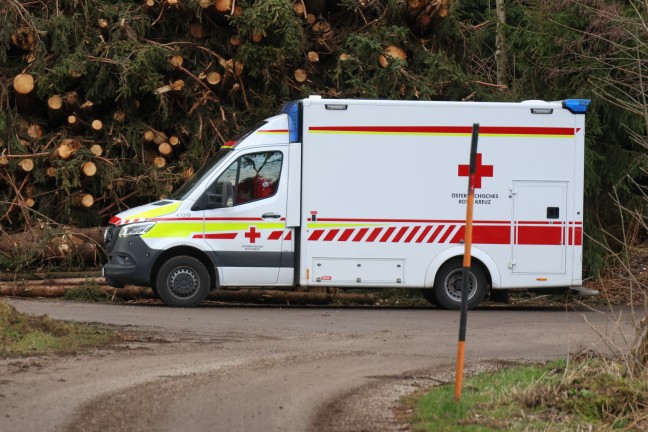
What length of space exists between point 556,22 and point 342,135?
5606 mm

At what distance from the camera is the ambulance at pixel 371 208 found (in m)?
17.0

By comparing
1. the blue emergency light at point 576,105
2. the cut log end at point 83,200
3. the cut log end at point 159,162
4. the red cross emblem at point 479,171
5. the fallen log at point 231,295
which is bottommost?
the fallen log at point 231,295

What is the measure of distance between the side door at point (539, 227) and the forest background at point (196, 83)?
299 cm

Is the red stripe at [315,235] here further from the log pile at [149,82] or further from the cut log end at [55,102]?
the cut log end at [55,102]

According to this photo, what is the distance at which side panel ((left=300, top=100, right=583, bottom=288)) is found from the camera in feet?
56.6

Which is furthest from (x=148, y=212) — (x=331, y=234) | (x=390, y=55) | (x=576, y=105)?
(x=576, y=105)

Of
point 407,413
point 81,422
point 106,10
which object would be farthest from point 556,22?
point 81,422

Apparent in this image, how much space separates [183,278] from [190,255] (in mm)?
353

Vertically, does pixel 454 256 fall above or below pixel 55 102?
below

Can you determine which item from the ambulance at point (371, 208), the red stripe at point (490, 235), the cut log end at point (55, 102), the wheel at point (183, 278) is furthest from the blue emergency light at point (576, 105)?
the cut log end at point (55, 102)

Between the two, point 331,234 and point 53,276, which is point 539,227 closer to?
point 331,234

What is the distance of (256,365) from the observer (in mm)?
11344

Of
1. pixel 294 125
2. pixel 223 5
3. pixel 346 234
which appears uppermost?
pixel 223 5

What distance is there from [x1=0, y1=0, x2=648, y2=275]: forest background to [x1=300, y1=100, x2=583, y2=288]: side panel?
10.5 ft
